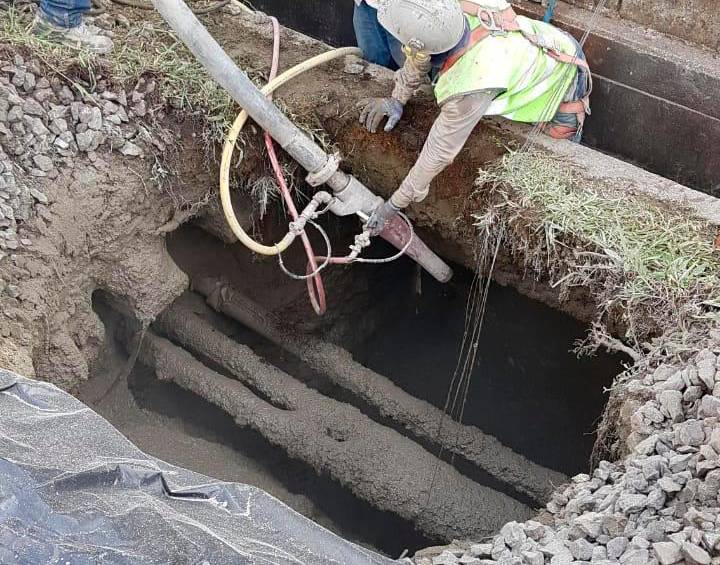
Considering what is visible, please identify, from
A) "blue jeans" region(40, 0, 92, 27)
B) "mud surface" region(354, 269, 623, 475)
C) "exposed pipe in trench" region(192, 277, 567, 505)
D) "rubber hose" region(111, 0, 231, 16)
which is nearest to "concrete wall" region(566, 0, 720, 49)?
"mud surface" region(354, 269, 623, 475)

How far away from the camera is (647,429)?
2.60m

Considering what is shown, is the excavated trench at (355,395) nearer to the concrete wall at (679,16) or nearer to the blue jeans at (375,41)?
the blue jeans at (375,41)

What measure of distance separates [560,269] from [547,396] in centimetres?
132

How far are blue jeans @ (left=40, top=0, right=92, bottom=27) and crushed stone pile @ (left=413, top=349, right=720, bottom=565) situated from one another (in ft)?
8.69

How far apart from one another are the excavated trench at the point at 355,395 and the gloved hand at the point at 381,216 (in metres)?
0.73

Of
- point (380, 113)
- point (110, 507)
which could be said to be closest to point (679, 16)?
point (380, 113)

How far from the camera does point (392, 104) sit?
343 centimetres

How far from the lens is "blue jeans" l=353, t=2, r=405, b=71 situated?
358 centimetres

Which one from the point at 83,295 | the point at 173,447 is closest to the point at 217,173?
the point at 83,295

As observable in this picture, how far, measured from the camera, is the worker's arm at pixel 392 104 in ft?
10.8

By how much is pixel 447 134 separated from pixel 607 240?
27.9 inches

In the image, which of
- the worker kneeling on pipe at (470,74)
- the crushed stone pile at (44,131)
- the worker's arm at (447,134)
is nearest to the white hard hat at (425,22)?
the worker kneeling on pipe at (470,74)

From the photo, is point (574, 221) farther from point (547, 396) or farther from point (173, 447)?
point (173, 447)

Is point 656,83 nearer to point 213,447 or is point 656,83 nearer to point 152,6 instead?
point 152,6
